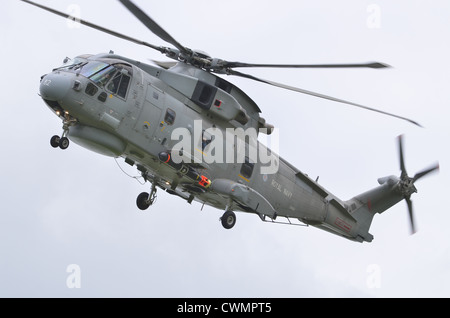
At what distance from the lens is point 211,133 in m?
19.7

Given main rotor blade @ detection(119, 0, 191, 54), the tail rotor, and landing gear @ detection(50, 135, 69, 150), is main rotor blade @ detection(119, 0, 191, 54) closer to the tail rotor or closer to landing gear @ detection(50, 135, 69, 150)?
landing gear @ detection(50, 135, 69, 150)

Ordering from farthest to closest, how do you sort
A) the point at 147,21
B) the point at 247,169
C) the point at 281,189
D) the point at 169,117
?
the point at 281,189 → the point at 247,169 → the point at 169,117 → the point at 147,21

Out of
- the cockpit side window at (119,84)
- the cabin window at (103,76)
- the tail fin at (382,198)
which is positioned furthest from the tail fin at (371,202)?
the cabin window at (103,76)

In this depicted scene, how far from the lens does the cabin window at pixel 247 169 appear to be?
2047cm

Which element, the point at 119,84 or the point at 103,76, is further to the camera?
the point at 119,84

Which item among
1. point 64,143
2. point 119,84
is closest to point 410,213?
point 119,84

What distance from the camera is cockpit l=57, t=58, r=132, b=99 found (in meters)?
17.8

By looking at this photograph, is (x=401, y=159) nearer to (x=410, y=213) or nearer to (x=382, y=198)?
(x=410, y=213)

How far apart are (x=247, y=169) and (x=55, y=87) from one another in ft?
19.9

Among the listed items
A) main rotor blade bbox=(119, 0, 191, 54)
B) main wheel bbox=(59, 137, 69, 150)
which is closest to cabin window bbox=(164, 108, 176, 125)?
main rotor blade bbox=(119, 0, 191, 54)

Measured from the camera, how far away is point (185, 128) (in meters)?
19.1

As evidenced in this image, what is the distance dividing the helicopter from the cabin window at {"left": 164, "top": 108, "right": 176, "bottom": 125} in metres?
0.03

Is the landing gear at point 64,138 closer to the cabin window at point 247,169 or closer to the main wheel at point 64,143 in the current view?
the main wheel at point 64,143

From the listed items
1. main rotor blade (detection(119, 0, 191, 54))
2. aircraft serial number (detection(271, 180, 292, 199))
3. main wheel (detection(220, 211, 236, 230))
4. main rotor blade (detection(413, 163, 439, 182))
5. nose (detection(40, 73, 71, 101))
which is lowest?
main wheel (detection(220, 211, 236, 230))
